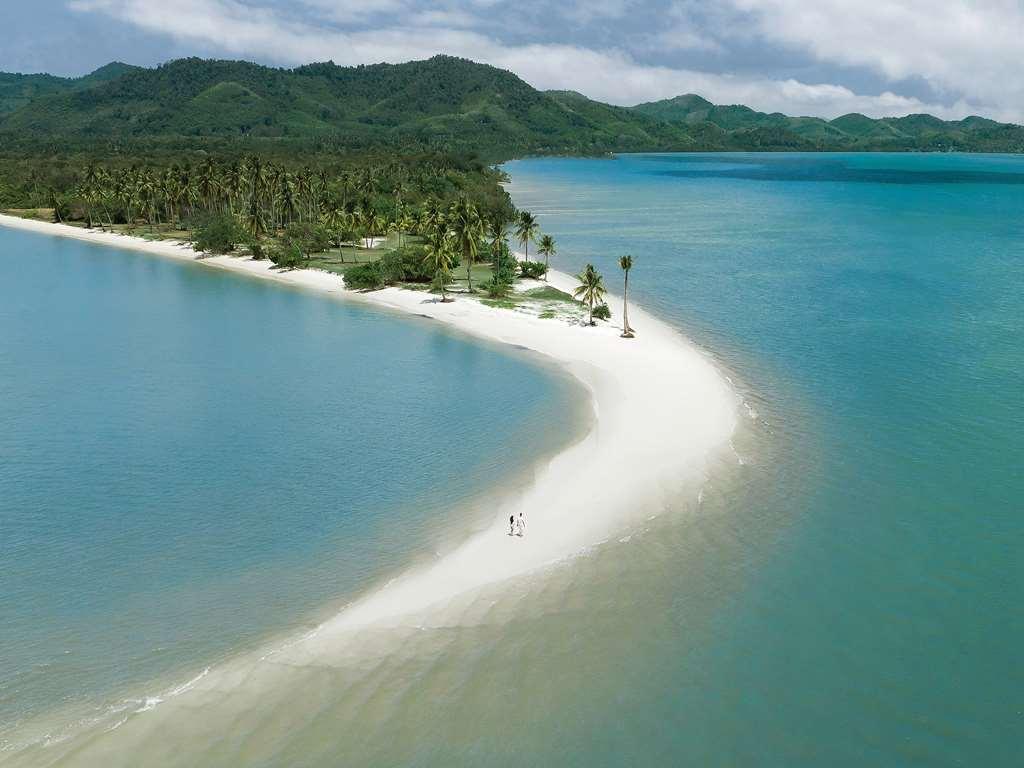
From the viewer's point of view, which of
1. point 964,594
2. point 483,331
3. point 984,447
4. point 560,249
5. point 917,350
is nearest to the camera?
point 964,594

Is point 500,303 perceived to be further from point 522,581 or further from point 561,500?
point 522,581

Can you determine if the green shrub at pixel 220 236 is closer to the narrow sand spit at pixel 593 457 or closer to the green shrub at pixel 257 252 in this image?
the green shrub at pixel 257 252

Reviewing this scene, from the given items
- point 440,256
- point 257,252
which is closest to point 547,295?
point 440,256

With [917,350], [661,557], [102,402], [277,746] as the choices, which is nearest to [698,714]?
[661,557]

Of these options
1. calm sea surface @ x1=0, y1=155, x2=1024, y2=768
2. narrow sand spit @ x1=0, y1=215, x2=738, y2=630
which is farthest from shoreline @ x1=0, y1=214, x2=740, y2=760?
calm sea surface @ x1=0, y1=155, x2=1024, y2=768

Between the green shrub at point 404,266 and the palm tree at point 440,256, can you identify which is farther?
the green shrub at point 404,266

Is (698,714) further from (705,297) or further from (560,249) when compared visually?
(560,249)

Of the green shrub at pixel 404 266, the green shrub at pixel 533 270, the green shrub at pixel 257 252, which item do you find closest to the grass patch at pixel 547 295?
the green shrub at pixel 533 270
